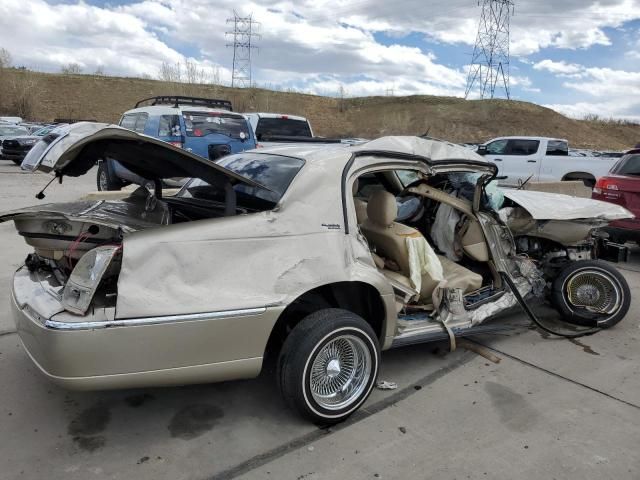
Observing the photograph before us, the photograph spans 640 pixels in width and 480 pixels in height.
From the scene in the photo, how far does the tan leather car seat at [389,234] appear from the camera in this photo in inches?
153

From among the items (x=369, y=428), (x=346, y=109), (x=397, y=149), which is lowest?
(x=369, y=428)

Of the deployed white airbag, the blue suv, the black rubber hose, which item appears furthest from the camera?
Answer: the blue suv

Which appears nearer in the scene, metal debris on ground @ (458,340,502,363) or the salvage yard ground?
the salvage yard ground

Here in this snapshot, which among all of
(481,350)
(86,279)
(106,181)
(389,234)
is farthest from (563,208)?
A: (106,181)

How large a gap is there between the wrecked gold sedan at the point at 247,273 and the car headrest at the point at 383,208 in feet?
0.04

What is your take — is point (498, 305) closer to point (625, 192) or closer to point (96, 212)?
point (96, 212)

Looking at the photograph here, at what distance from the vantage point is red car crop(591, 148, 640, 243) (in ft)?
22.5

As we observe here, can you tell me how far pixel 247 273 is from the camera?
9.11 ft

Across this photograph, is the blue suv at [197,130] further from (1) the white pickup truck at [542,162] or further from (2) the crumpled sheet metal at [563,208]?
(1) the white pickup truck at [542,162]

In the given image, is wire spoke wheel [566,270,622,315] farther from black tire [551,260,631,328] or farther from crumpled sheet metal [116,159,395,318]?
crumpled sheet metal [116,159,395,318]

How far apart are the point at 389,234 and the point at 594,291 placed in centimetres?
227

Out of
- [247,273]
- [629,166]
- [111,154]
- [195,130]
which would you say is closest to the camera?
[247,273]

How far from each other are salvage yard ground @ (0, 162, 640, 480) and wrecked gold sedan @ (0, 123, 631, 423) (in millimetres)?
295

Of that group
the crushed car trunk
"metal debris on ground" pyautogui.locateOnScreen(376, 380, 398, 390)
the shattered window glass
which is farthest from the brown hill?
the crushed car trunk
